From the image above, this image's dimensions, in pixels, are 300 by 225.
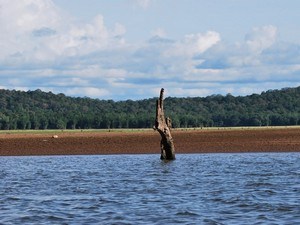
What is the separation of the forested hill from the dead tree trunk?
81.8 metres

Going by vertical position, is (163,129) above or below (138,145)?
above

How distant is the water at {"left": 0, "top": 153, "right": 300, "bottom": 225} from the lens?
74.2ft

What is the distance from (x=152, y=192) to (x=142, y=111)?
14874 centimetres

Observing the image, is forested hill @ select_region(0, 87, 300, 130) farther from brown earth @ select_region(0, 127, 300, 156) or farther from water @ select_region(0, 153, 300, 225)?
water @ select_region(0, 153, 300, 225)

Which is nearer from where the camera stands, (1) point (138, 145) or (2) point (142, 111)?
(1) point (138, 145)

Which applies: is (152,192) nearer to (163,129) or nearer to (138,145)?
(163,129)

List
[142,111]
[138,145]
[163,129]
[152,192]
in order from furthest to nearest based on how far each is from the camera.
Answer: [142,111] → [138,145] → [163,129] → [152,192]

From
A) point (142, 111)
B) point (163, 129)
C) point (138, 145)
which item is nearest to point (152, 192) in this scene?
point (163, 129)

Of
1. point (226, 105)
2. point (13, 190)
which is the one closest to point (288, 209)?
point (13, 190)

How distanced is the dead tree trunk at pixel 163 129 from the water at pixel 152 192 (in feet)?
2.58

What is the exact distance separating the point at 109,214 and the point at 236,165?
60.4 feet

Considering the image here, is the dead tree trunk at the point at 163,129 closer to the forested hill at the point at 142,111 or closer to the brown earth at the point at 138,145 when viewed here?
the brown earth at the point at 138,145

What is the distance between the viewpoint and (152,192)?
93.2 feet

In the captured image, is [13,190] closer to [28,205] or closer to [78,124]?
[28,205]
